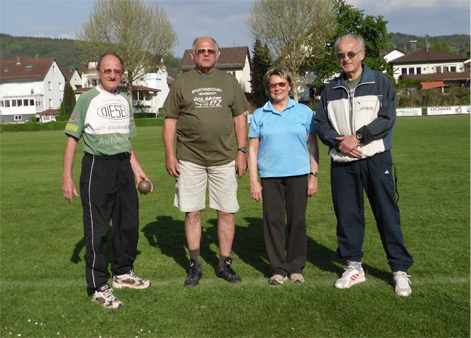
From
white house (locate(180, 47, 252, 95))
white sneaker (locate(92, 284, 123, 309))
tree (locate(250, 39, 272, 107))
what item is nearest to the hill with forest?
white house (locate(180, 47, 252, 95))

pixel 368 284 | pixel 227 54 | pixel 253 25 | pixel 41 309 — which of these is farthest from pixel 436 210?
pixel 227 54

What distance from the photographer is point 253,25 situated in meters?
48.0

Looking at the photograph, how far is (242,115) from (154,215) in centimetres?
379

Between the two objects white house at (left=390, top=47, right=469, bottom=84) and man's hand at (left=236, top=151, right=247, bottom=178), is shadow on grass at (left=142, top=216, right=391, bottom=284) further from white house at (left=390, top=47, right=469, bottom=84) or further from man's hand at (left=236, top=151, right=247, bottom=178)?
white house at (left=390, top=47, right=469, bottom=84)

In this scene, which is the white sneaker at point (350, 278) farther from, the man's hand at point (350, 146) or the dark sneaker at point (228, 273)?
the man's hand at point (350, 146)

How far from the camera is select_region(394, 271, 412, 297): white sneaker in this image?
4059mm

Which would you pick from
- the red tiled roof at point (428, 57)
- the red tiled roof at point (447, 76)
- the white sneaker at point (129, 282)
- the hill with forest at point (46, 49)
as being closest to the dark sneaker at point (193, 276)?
the white sneaker at point (129, 282)

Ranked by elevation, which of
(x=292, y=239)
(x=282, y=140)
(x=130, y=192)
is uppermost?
(x=282, y=140)

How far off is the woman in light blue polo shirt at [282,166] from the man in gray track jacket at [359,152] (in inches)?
9.2

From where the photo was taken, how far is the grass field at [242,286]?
3607mm

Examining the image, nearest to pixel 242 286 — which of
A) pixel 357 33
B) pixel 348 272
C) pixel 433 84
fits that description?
pixel 348 272

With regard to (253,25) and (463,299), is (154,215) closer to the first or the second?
(463,299)

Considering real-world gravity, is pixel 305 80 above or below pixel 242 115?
above

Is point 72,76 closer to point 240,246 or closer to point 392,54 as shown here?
point 392,54
